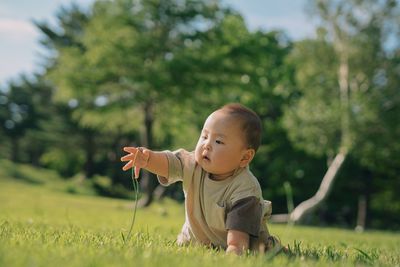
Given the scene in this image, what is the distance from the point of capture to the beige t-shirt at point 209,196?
Result: 364 centimetres

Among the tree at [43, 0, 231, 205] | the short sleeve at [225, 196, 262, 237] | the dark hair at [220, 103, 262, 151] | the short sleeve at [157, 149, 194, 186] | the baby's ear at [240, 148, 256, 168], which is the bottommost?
the short sleeve at [225, 196, 262, 237]

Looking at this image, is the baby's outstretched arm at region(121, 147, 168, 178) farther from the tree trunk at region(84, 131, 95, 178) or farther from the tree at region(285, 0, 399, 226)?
the tree trunk at region(84, 131, 95, 178)

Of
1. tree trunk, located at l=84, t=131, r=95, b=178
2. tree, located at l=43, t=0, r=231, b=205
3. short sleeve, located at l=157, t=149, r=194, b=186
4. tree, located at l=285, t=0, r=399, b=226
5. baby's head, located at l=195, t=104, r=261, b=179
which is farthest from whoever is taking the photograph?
tree trunk, located at l=84, t=131, r=95, b=178

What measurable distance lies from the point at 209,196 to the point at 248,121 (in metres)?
0.56

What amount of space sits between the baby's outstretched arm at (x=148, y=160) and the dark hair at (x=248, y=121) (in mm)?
544

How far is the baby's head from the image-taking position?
363 centimetres

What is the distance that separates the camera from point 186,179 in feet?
12.5

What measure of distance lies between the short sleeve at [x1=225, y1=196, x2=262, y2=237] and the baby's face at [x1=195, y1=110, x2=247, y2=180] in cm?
27

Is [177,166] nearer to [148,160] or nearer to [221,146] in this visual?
[148,160]

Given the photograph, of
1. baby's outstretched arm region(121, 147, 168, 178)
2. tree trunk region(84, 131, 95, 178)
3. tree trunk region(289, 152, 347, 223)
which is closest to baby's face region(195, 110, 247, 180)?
baby's outstretched arm region(121, 147, 168, 178)

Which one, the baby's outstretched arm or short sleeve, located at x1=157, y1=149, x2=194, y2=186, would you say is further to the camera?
short sleeve, located at x1=157, y1=149, x2=194, y2=186

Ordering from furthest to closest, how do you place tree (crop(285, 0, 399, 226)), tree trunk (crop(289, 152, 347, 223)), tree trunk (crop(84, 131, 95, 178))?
1. tree trunk (crop(84, 131, 95, 178))
2. tree trunk (crop(289, 152, 347, 223))
3. tree (crop(285, 0, 399, 226))

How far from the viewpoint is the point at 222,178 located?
3.79 m

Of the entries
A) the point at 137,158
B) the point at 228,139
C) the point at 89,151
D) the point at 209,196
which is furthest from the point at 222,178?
the point at 89,151
